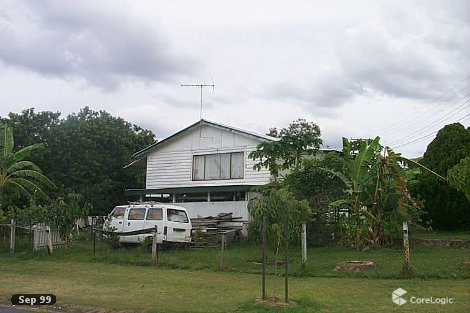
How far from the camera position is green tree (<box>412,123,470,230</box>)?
21.3m

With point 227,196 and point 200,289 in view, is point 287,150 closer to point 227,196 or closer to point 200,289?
point 227,196

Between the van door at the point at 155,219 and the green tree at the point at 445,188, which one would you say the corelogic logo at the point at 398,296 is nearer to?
the green tree at the point at 445,188

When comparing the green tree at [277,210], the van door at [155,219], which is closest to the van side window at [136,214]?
the van door at [155,219]

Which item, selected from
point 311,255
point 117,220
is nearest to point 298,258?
point 311,255

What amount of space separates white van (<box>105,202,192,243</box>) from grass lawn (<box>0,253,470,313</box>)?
338 centimetres

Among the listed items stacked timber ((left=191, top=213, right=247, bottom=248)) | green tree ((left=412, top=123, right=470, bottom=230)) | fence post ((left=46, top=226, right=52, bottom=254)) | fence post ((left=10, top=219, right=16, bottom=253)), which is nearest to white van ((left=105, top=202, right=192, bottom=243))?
stacked timber ((left=191, top=213, right=247, bottom=248))

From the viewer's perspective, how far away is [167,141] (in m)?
29.1

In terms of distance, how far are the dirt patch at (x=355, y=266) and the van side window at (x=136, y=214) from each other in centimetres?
831

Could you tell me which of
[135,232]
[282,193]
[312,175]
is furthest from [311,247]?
[282,193]

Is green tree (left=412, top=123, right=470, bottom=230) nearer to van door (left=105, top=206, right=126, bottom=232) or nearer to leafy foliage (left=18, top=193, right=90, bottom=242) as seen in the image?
van door (left=105, top=206, right=126, bottom=232)

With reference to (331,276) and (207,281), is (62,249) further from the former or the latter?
(331,276)

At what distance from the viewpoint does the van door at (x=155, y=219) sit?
20.1 meters

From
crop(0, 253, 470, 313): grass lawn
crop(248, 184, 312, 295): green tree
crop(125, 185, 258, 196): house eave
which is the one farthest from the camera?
crop(125, 185, 258, 196): house eave

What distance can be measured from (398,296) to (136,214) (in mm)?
12020
